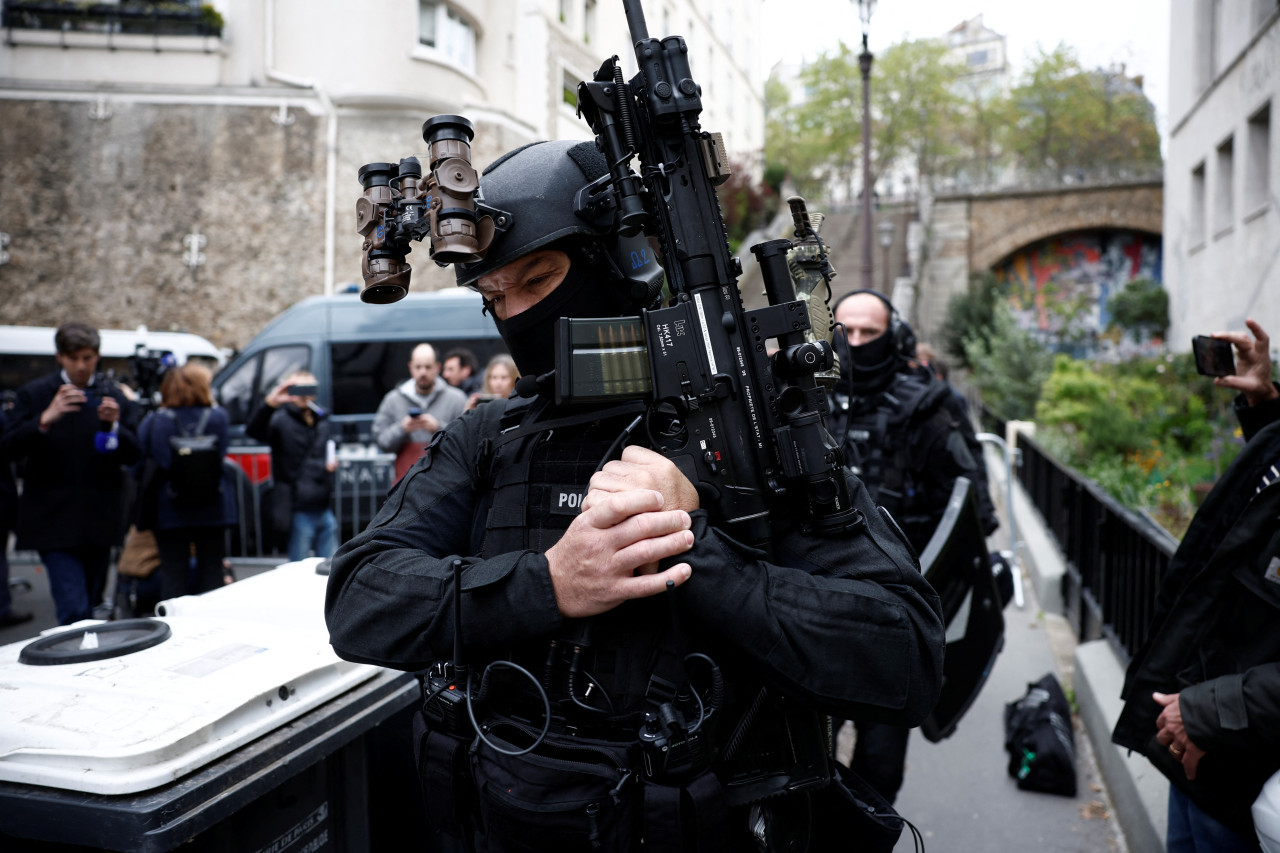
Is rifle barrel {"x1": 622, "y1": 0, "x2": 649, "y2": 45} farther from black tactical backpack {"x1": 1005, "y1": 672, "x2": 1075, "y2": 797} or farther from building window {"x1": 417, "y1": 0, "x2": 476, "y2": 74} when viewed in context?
building window {"x1": 417, "y1": 0, "x2": 476, "y2": 74}

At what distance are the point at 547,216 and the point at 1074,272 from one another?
32668 mm

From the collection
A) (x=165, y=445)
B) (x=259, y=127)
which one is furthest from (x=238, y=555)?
(x=259, y=127)

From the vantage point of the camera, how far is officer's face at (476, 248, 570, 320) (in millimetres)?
1709

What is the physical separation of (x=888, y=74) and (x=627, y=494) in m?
42.4

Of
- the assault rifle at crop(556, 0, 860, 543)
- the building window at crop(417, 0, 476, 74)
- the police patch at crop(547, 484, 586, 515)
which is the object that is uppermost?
the building window at crop(417, 0, 476, 74)

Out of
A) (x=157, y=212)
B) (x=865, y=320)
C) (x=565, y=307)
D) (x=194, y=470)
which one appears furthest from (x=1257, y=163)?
(x=157, y=212)

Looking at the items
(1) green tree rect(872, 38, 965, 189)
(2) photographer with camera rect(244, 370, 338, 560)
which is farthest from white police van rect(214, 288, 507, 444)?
(1) green tree rect(872, 38, 965, 189)

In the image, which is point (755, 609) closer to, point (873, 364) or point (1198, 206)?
point (873, 364)

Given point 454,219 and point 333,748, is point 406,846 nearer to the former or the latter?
point 333,748

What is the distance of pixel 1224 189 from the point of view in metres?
14.4

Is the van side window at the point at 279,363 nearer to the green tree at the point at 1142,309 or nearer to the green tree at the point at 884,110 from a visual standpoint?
the green tree at the point at 1142,309

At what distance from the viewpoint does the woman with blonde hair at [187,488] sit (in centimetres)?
548

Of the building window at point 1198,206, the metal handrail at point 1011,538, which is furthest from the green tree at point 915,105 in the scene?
the metal handrail at point 1011,538

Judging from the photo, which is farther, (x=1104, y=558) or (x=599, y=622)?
(x=1104, y=558)
